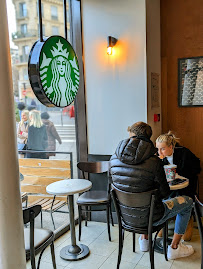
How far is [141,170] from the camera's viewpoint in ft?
7.84

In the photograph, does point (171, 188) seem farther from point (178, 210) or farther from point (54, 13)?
point (54, 13)

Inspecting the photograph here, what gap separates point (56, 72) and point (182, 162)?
174cm

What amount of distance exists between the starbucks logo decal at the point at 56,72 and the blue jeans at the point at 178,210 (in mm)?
1313

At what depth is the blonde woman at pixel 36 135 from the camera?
3373 millimetres

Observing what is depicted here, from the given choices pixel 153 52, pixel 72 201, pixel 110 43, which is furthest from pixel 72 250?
pixel 153 52

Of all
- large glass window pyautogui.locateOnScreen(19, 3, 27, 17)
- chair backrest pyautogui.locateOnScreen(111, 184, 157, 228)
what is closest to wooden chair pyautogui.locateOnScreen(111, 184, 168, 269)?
chair backrest pyautogui.locateOnScreen(111, 184, 157, 228)

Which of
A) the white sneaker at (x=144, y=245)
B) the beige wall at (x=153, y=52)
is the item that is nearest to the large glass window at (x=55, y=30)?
the beige wall at (x=153, y=52)

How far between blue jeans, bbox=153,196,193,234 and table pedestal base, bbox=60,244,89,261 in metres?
0.92

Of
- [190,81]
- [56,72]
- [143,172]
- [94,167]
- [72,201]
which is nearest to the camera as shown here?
[143,172]

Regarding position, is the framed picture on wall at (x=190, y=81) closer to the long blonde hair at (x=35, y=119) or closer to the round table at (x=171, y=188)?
the round table at (x=171, y=188)

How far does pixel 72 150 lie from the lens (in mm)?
3740

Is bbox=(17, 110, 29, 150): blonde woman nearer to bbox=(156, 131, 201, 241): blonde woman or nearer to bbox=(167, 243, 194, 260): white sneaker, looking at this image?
bbox=(156, 131, 201, 241): blonde woman

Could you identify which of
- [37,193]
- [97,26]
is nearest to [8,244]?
[37,193]

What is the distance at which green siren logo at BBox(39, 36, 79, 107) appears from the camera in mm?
2414
